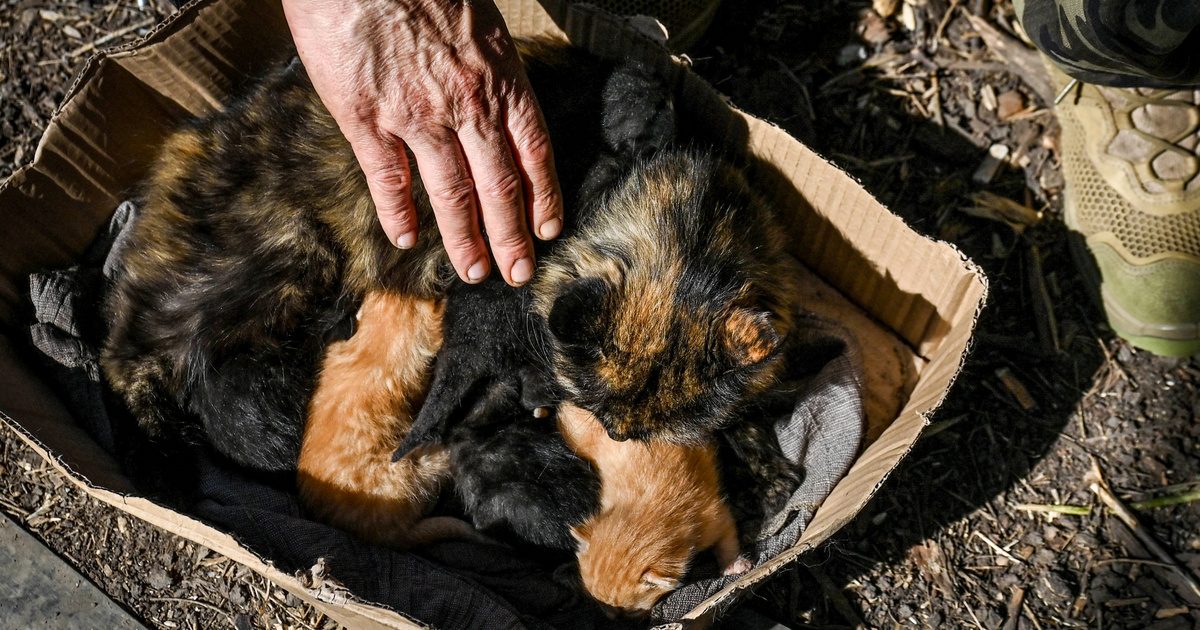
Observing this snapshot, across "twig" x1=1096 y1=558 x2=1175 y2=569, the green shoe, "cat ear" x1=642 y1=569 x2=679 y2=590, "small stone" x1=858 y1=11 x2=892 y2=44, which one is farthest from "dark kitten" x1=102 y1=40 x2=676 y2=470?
"twig" x1=1096 y1=558 x2=1175 y2=569

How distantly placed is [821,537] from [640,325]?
1041mm

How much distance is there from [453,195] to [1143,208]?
3.48m

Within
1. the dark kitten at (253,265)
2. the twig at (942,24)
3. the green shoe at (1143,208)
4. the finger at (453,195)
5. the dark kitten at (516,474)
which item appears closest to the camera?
the finger at (453,195)

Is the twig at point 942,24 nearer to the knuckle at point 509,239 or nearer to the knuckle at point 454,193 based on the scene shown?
the knuckle at point 509,239

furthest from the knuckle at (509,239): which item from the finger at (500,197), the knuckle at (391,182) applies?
the knuckle at (391,182)

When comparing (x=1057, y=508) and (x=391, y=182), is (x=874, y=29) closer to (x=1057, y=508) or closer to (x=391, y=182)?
(x=1057, y=508)

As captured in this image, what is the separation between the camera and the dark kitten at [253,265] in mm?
3875

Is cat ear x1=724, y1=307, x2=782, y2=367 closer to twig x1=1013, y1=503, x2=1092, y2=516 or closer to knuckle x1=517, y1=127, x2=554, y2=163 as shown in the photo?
knuckle x1=517, y1=127, x2=554, y2=163

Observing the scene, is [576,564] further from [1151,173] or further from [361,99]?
[1151,173]

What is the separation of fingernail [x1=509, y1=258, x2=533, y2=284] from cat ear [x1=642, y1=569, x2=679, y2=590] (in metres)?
1.31

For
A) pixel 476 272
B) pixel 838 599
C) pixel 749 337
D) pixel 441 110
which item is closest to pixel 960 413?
pixel 838 599

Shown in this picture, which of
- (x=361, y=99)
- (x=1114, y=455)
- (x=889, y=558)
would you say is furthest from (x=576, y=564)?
(x=1114, y=455)

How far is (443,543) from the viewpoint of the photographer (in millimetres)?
4055

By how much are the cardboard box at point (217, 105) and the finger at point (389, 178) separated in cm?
150
